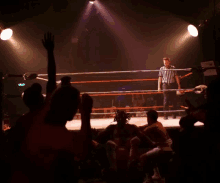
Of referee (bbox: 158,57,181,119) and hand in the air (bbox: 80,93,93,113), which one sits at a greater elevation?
referee (bbox: 158,57,181,119)

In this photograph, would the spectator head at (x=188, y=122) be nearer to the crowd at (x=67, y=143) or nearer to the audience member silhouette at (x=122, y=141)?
the crowd at (x=67, y=143)

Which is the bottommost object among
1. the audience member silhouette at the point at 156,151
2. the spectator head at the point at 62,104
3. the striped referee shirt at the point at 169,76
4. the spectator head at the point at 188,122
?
the audience member silhouette at the point at 156,151

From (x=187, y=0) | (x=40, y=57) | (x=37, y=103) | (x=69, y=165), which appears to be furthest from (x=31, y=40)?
(x=69, y=165)

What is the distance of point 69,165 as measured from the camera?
942mm

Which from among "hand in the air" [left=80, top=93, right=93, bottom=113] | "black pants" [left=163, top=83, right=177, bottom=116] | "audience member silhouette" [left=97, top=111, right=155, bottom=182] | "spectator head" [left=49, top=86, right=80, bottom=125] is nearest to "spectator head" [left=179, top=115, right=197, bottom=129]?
"hand in the air" [left=80, top=93, right=93, bottom=113]

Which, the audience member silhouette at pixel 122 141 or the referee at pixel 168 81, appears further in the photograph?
the referee at pixel 168 81

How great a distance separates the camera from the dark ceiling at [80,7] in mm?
5434

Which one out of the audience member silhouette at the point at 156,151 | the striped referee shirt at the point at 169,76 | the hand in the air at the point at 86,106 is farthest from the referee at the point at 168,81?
the hand in the air at the point at 86,106

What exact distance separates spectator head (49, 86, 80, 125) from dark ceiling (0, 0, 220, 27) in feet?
17.5

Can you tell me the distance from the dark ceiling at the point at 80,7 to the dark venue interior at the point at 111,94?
30 millimetres

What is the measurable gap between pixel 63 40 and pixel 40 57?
1.21 m

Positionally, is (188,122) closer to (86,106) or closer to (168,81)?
(86,106)

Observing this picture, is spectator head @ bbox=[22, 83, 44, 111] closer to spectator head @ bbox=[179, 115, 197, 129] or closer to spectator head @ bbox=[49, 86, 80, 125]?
spectator head @ bbox=[49, 86, 80, 125]

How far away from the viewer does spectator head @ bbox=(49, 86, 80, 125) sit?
96 centimetres
